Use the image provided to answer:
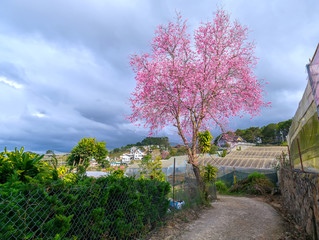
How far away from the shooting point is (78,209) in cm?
→ 336

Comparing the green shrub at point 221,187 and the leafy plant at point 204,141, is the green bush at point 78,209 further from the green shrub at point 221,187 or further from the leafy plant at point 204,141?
the green shrub at point 221,187

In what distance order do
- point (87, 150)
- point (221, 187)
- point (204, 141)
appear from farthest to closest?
point (87, 150) < point (221, 187) < point (204, 141)

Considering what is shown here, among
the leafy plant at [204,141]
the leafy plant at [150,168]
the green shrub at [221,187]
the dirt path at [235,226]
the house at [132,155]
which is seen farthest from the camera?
the house at [132,155]

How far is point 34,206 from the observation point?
278 cm

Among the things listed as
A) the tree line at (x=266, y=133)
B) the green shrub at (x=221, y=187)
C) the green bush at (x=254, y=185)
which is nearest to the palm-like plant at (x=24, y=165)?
the green bush at (x=254, y=185)

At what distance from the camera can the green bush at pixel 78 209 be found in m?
2.53

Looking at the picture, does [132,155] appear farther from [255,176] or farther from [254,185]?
[254,185]

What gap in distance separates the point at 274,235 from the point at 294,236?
50 centimetres

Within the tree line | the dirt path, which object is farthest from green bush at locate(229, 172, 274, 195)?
the tree line

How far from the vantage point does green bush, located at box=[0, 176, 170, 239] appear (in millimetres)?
2533

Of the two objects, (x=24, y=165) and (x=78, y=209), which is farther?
(x=24, y=165)

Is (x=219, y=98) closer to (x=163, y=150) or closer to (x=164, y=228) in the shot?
(x=163, y=150)

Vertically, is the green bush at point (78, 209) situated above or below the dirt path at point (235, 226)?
above

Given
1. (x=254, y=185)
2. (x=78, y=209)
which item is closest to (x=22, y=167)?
(x=78, y=209)
